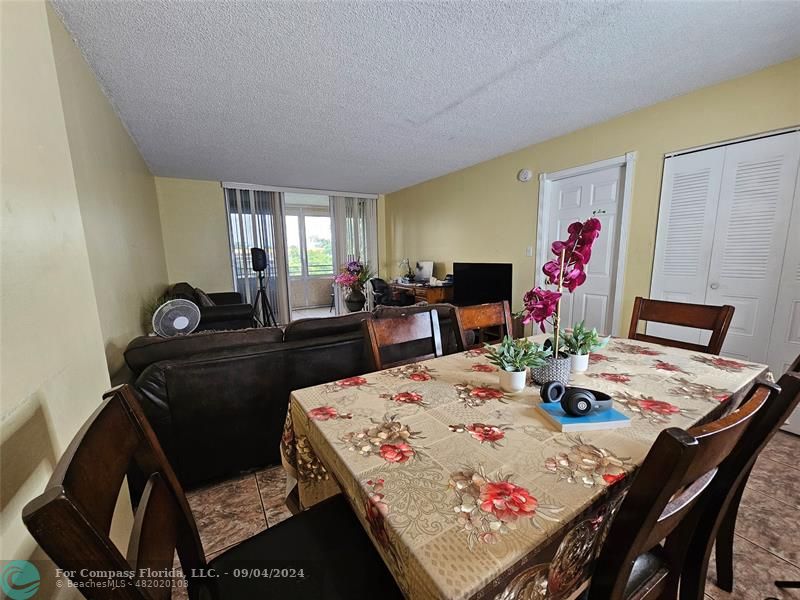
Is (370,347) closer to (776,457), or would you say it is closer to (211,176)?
(776,457)

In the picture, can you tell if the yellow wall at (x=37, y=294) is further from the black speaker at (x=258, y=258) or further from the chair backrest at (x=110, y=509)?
the black speaker at (x=258, y=258)

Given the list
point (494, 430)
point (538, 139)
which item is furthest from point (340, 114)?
point (494, 430)

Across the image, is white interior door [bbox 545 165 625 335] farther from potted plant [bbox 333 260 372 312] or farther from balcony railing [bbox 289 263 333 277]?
balcony railing [bbox 289 263 333 277]

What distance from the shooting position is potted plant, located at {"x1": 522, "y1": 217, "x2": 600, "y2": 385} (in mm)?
992

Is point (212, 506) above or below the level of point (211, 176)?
below

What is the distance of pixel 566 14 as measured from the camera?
5.05 ft

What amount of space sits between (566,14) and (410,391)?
1906mm

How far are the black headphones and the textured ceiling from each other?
171 cm

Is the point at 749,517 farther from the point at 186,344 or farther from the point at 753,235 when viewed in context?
the point at 186,344

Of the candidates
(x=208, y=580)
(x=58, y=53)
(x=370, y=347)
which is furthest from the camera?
(x=58, y=53)

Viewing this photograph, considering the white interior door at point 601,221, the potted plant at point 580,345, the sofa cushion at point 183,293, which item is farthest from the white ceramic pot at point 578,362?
the sofa cushion at point 183,293

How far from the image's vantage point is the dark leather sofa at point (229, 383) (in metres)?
1.46

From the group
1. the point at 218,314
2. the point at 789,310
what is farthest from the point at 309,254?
the point at 789,310

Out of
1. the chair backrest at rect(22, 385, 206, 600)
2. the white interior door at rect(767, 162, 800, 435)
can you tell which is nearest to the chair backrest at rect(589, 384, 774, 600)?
the chair backrest at rect(22, 385, 206, 600)
